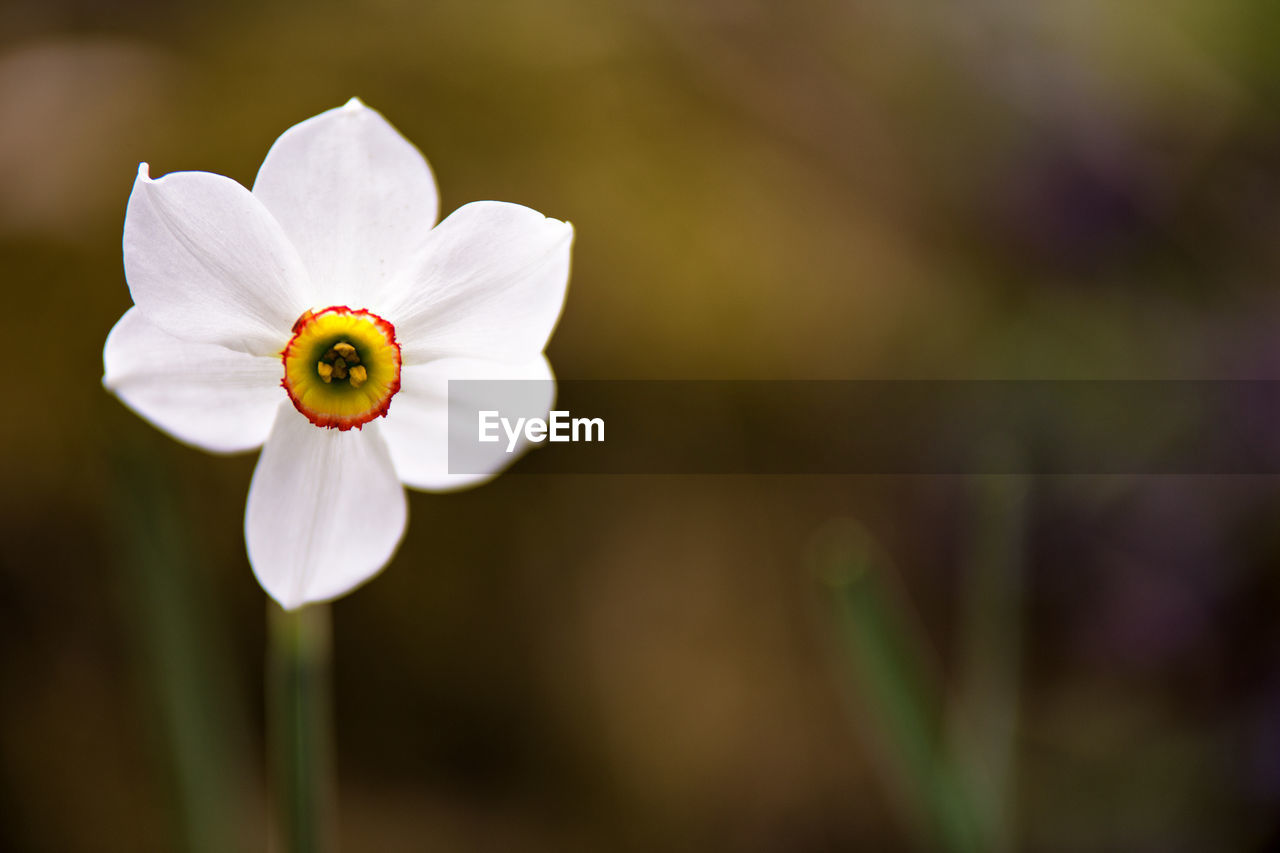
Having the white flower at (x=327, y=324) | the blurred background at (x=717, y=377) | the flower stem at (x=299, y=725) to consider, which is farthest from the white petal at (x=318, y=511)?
the blurred background at (x=717, y=377)

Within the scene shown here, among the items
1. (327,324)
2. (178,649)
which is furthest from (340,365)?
(178,649)

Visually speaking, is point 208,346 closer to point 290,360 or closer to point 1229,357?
point 290,360

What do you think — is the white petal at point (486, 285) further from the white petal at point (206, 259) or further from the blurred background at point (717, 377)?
the blurred background at point (717, 377)

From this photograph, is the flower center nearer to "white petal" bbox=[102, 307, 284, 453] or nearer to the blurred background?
"white petal" bbox=[102, 307, 284, 453]

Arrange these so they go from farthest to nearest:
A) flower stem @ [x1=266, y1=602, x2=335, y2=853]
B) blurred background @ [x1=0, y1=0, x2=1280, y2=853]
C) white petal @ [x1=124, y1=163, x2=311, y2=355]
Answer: blurred background @ [x1=0, y1=0, x2=1280, y2=853], flower stem @ [x1=266, y1=602, x2=335, y2=853], white petal @ [x1=124, y1=163, x2=311, y2=355]

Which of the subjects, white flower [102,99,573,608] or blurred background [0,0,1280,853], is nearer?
white flower [102,99,573,608]

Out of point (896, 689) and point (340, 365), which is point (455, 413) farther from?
point (896, 689)

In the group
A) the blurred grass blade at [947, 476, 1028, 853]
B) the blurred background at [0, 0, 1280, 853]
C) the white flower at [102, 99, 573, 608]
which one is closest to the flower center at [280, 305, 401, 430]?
the white flower at [102, 99, 573, 608]
